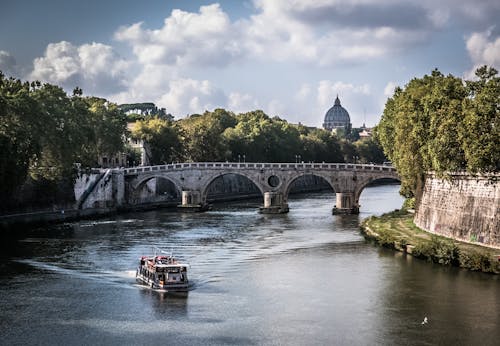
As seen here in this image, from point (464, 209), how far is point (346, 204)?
37468 millimetres

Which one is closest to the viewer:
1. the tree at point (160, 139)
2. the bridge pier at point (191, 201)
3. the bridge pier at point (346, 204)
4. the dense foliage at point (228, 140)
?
the bridge pier at point (346, 204)

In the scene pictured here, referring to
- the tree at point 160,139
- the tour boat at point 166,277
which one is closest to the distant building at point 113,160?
the tree at point 160,139

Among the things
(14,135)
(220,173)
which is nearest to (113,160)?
(220,173)

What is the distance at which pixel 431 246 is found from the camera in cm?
5725

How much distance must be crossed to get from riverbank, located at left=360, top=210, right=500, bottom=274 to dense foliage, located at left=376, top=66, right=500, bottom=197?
17.3 feet

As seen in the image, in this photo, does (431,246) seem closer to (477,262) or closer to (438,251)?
(438,251)

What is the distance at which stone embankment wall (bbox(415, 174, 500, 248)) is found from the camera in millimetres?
57219

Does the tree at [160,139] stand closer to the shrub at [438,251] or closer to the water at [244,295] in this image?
the water at [244,295]

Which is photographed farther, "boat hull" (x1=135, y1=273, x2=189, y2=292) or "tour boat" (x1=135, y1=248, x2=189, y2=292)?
"tour boat" (x1=135, y1=248, x2=189, y2=292)

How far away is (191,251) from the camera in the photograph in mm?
64625

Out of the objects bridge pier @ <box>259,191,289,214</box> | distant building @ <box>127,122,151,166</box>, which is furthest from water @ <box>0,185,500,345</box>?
distant building @ <box>127,122,151,166</box>

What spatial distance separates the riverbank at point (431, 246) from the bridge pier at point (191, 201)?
3232cm

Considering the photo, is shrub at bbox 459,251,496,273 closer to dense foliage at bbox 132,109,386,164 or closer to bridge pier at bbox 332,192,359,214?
bridge pier at bbox 332,192,359,214

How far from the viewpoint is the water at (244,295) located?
39750 mm
